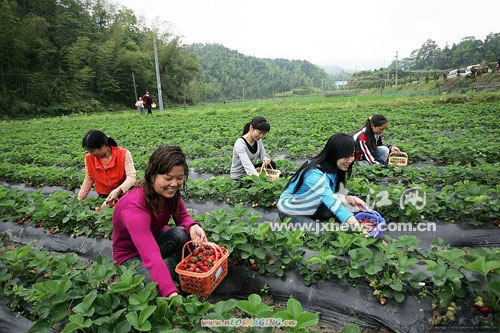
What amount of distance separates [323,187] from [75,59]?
39.4 meters

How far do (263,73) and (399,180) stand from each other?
8585cm

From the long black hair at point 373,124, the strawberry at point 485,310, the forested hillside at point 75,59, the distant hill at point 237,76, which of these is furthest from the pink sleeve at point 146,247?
the distant hill at point 237,76

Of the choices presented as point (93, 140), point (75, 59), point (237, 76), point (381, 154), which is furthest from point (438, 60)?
point (93, 140)

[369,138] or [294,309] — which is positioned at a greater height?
[369,138]

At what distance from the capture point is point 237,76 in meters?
77.2

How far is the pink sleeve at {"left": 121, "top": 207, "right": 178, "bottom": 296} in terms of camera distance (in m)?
1.94

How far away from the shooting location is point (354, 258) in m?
2.12

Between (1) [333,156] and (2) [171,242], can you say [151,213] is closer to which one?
(2) [171,242]

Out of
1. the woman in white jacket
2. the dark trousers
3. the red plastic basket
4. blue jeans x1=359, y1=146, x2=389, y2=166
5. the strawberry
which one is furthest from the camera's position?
blue jeans x1=359, y1=146, x2=389, y2=166

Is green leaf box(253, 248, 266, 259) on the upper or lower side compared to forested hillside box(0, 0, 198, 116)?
lower

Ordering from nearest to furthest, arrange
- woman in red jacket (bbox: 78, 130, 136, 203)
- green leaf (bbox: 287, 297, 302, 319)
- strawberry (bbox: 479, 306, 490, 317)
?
1. green leaf (bbox: 287, 297, 302, 319)
2. strawberry (bbox: 479, 306, 490, 317)
3. woman in red jacket (bbox: 78, 130, 136, 203)

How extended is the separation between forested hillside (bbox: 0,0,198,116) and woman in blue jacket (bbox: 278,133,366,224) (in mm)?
30145

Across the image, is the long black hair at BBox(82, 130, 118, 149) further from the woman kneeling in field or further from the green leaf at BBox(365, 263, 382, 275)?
the woman kneeling in field

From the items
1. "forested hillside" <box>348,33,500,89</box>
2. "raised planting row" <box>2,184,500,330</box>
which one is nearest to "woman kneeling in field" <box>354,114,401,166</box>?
"raised planting row" <box>2,184,500,330</box>
